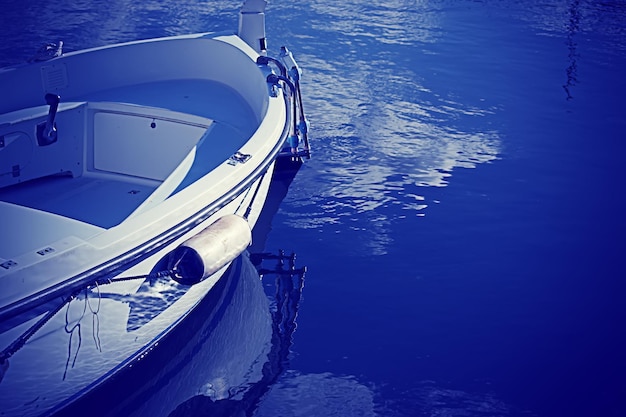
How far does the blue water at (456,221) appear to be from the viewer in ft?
12.5

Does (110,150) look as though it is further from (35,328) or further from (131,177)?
(35,328)

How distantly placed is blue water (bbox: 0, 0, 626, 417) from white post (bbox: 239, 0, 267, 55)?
109cm

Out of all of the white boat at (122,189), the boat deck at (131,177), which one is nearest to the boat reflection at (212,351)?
the white boat at (122,189)

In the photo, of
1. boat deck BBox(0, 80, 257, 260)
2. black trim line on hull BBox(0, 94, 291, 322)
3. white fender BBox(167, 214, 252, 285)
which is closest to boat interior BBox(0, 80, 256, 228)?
boat deck BBox(0, 80, 257, 260)

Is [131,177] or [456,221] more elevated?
[131,177]

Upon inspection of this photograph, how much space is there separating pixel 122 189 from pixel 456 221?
8.26 feet

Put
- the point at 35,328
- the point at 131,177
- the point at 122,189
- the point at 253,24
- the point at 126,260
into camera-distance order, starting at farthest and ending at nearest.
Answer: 1. the point at 253,24
2. the point at 131,177
3. the point at 122,189
4. the point at 126,260
5. the point at 35,328

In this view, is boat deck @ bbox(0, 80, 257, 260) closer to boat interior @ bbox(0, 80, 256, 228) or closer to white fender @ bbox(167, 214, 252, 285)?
boat interior @ bbox(0, 80, 256, 228)

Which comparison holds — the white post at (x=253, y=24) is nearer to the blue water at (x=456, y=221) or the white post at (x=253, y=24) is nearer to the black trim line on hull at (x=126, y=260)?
the blue water at (x=456, y=221)

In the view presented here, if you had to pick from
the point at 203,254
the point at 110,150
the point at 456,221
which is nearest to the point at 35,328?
the point at 203,254

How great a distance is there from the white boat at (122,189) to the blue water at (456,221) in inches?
29.0

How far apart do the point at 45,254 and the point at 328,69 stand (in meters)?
6.01

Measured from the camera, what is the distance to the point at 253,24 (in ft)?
19.3

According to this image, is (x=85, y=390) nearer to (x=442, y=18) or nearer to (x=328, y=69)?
(x=328, y=69)
